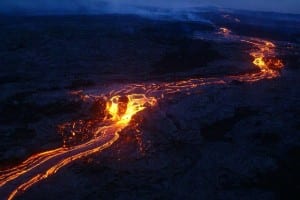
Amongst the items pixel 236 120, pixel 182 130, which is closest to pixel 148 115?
pixel 182 130

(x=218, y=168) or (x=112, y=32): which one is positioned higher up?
(x=112, y=32)

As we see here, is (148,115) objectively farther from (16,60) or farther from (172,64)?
(16,60)

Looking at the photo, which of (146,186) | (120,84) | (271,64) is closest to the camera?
(146,186)

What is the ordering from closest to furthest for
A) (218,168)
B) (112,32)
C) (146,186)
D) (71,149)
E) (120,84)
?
1. (146,186)
2. (218,168)
3. (71,149)
4. (120,84)
5. (112,32)
